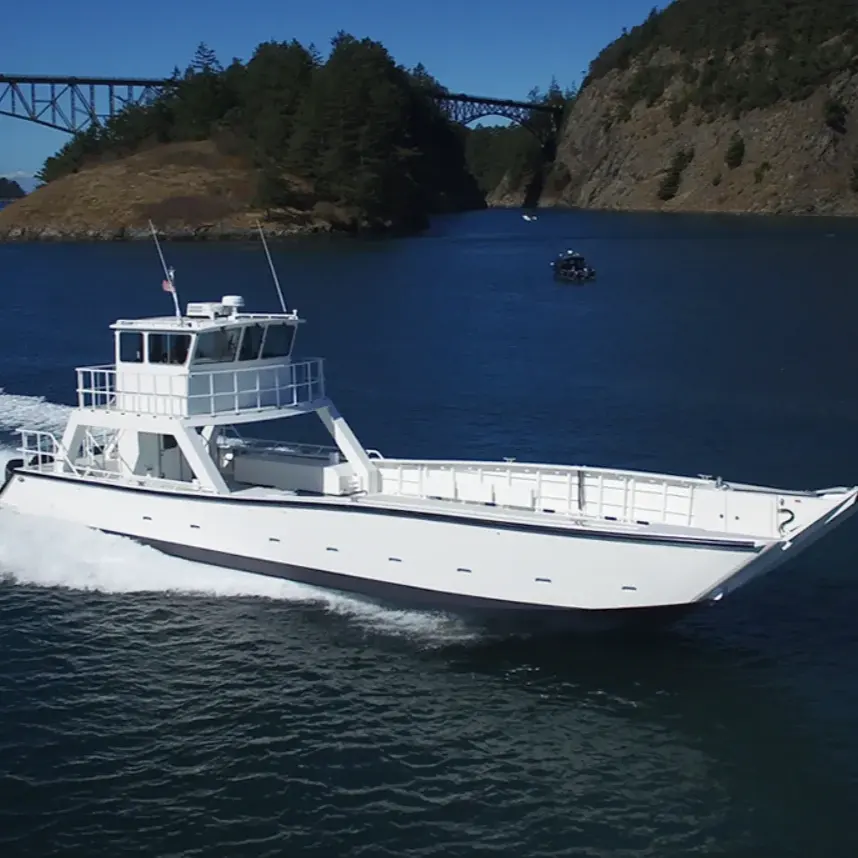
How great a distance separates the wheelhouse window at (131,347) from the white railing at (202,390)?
21 centimetres

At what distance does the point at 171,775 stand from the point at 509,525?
6802 millimetres

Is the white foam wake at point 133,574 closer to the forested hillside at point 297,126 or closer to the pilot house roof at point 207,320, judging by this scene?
the pilot house roof at point 207,320

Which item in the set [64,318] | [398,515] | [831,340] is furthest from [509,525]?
[64,318]

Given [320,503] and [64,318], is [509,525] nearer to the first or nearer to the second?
[320,503]

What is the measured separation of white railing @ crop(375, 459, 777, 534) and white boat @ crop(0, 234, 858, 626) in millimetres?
33

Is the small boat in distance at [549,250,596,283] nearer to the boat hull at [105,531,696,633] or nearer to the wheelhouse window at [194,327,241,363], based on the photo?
the wheelhouse window at [194,327,241,363]

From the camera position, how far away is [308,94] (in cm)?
12644

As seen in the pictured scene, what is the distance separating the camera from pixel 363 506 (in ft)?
66.8

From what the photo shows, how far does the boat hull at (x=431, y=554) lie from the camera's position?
61.3ft

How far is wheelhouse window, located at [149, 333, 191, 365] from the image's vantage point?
2273 cm

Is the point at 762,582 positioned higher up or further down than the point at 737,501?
further down

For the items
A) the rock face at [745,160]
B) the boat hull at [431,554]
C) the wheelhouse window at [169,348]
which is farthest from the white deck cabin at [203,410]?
the rock face at [745,160]

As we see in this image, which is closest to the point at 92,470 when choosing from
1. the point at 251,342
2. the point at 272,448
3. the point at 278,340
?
the point at 272,448

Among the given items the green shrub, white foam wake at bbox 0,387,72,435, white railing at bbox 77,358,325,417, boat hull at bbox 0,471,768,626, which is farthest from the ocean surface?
the green shrub
